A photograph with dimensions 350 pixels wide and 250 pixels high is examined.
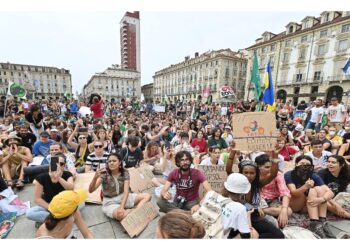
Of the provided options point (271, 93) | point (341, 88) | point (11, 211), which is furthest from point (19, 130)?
point (341, 88)

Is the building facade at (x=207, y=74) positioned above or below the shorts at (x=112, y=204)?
above

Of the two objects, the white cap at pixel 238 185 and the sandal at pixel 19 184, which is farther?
the sandal at pixel 19 184

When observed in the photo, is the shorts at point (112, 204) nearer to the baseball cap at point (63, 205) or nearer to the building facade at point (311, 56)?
the baseball cap at point (63, 205)

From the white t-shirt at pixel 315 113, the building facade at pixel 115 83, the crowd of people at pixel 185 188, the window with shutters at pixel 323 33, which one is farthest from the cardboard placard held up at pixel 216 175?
the building facade at pixel 115 83

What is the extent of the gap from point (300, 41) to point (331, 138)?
3582 centimetres

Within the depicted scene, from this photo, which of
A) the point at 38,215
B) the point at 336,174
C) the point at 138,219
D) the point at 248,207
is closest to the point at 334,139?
the point at 336,174

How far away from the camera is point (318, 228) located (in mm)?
2607

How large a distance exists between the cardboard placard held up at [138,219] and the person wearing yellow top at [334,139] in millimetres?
5584

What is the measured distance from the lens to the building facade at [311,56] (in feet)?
91.3

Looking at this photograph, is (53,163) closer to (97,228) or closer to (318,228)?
(97,228)

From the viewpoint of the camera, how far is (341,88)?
2766 centimetres

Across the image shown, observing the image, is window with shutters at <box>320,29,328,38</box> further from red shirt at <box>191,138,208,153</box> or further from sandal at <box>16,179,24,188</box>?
sandal at <box>16,179,24,188</box>

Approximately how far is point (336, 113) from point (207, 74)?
49.8 meters

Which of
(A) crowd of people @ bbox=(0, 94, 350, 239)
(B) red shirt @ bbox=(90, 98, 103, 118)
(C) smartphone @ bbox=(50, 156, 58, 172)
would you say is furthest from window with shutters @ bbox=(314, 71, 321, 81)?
(C) smartphone @ bbox=(50, 156, 58, 172)
